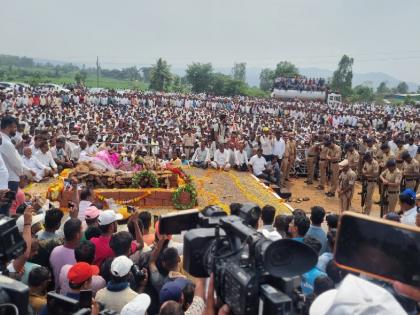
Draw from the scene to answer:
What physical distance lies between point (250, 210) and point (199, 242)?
442 mm

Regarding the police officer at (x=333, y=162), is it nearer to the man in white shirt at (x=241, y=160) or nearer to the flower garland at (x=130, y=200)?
the man in white shirt at (x=241, y=160)

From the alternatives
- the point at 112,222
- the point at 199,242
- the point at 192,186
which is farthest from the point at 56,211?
the point at 192,186

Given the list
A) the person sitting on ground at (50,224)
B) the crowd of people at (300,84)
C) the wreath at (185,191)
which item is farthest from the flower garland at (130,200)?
the crowd of people at (300,84)

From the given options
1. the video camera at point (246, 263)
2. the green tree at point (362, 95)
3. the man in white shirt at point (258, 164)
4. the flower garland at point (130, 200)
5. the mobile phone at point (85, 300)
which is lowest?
the flower garland at point (130, 200)

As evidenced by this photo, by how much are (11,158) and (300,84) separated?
52030mm

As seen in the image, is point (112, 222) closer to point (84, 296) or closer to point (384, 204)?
point (84, 296)

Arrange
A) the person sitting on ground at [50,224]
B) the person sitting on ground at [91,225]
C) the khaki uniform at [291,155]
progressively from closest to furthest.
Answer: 1. the person sitting on ground at [50,224]
2. the person sitting on ground at [91,225]
3. the khaki uniform at [291,155]

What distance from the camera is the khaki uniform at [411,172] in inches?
422

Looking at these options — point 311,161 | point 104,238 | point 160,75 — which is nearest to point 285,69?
point 160,75

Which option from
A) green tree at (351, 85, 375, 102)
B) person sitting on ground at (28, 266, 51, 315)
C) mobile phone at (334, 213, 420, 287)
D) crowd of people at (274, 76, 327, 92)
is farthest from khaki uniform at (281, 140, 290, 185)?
green tree at (351, 85, 375, 102)

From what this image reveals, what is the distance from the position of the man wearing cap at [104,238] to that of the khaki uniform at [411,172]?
878 centimetres

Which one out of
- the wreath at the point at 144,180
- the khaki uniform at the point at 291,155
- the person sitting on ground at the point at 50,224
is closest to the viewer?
the person sitting on ground at the point at 50,224

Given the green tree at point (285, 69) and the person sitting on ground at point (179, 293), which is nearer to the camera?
the person sitting on ground at point (179, 293)

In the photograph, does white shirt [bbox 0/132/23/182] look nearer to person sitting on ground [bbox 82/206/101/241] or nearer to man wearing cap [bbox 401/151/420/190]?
person sitting on ground [bbox 82/206/101/241]
